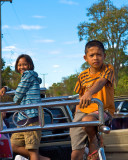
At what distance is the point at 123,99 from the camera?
704 centimetres

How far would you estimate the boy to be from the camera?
8.02 feet

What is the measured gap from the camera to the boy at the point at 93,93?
2443 mm

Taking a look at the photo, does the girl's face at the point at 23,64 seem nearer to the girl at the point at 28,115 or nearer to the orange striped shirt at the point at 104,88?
the girl at the point at 28,115

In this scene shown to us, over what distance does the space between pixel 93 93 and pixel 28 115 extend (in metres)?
0.76

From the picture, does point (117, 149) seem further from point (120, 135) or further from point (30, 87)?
point (30, 87)

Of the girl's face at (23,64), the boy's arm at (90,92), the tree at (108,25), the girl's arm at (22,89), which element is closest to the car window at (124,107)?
the girl's face at (23,64)

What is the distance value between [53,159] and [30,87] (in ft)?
2.42

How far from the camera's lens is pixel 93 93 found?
2.43m

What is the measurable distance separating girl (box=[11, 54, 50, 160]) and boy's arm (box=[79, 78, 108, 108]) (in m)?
0.68

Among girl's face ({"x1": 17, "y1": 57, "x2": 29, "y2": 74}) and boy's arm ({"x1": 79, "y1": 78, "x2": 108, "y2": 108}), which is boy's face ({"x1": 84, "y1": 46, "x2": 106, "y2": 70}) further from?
girl's face ({"x1": 17, "y1": 57, "x2": 29, "y2": 74})

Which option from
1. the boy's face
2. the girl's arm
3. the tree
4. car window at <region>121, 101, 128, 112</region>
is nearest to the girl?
the girl's arm

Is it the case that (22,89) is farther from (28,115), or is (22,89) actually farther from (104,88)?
(104,88)

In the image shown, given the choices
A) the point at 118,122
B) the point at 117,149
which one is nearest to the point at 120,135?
the point at 117,149

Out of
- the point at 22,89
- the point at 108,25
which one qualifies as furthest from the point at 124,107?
the point at 108,25
